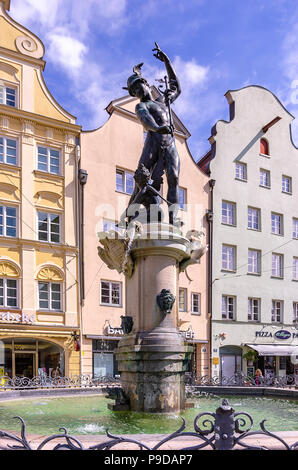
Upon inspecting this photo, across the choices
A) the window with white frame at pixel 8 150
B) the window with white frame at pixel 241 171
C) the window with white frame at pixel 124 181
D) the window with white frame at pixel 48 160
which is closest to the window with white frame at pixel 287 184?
the window with white frame at pixel 241 171

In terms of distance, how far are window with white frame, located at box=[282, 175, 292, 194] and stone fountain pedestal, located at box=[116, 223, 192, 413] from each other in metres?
26.6

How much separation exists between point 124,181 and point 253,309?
38.5ft

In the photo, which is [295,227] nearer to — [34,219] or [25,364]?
[34,219]

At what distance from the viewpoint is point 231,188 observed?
30641mm

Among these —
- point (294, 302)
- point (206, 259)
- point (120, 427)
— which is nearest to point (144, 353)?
point (120, 427)

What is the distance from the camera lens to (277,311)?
104 ft

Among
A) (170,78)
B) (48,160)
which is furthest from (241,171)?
(170,78)

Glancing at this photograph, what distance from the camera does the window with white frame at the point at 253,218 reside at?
31.2 m

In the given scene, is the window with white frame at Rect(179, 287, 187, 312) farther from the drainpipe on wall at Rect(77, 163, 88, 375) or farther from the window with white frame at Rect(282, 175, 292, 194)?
the window with white frame at Rect(282, 175, 292, 194)

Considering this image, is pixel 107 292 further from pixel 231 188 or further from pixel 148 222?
pixel 148 222

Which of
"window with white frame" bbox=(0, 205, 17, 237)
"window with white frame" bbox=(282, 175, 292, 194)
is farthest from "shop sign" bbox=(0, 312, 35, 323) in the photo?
"window with white frame" bbox=(282, 175, 292, 194)

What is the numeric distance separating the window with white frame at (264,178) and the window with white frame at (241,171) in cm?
151

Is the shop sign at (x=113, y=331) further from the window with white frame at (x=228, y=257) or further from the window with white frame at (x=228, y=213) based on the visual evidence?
the window with white frame at (x=228, y=213)
